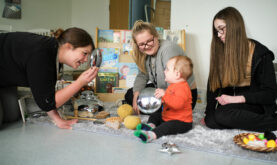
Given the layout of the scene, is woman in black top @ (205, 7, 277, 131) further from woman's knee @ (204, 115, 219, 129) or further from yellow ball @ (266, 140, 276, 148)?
yellow ball @ (266, 140, 276, 148)

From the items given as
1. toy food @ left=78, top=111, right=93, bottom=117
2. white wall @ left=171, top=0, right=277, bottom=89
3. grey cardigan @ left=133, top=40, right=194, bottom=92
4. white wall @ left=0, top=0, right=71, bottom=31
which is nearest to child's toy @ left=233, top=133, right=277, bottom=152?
grey cardigan @ left=133, top=40, right=194, bottom=92

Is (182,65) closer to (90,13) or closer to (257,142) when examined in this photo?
(257,142)

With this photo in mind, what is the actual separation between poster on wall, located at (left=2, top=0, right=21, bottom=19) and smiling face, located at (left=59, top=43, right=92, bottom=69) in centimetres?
218

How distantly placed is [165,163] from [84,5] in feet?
12.9

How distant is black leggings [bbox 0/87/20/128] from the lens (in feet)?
4.82

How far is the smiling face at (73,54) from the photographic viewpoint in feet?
4.00

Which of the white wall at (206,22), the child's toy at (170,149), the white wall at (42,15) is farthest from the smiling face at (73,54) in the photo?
the white wall at (42,15)

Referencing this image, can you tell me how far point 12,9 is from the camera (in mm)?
2979

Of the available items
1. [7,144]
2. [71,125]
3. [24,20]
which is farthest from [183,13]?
[24,20]

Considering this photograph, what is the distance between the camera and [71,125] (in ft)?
4.79

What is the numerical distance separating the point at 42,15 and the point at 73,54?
2.84 m

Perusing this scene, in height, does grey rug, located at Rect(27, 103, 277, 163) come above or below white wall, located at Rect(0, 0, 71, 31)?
below

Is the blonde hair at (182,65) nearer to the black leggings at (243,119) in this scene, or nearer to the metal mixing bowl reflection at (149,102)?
the metal mixing bowl reflection at (149,102)

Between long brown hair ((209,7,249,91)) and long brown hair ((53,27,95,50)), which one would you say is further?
long brown hair ((209,7,249,91))
